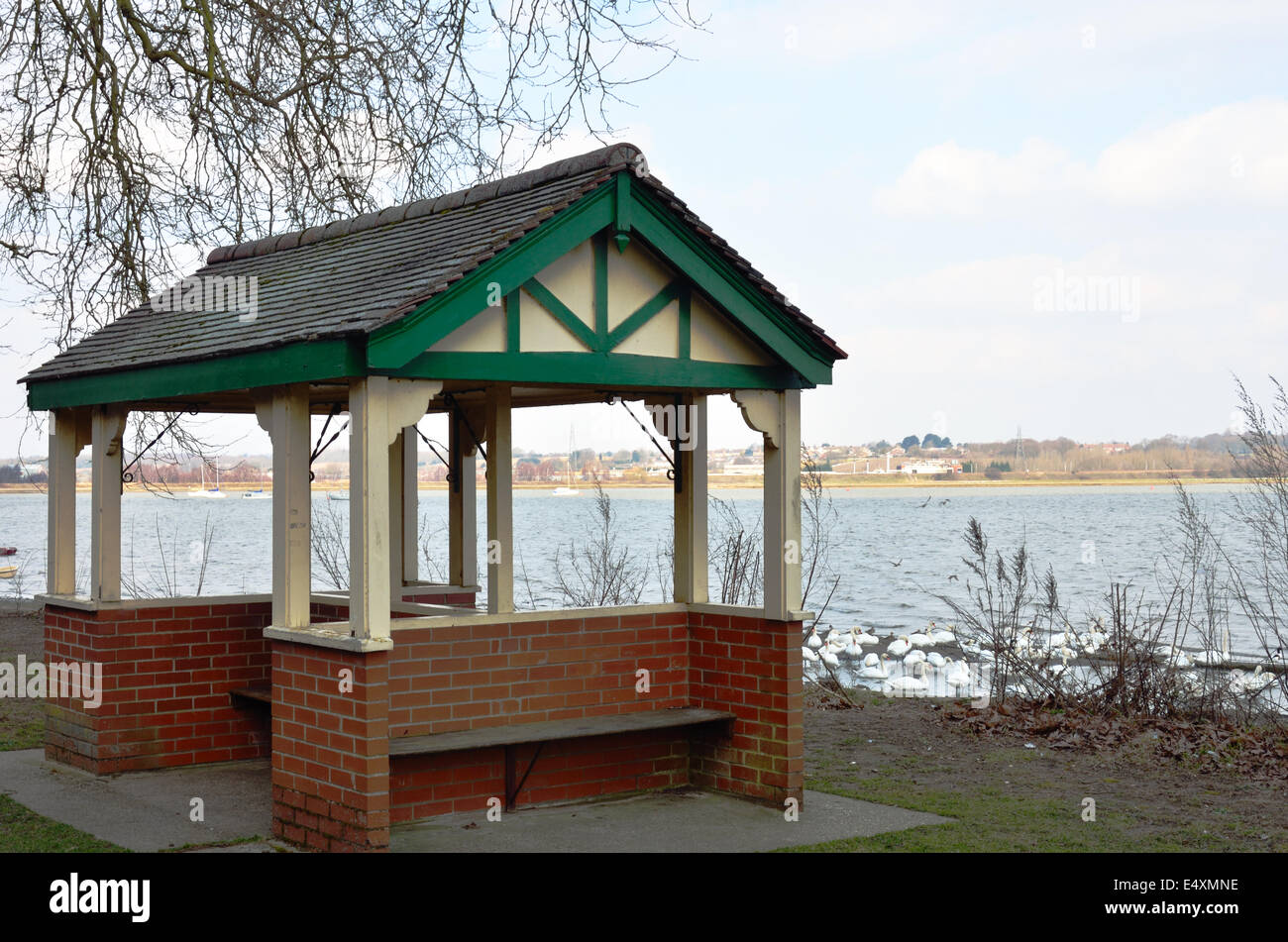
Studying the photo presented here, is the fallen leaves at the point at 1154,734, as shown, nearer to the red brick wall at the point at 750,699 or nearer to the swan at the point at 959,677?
the red brick wall at the point at 750,699

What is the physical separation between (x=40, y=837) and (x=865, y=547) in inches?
1909

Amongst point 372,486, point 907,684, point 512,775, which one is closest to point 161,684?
point 512,775

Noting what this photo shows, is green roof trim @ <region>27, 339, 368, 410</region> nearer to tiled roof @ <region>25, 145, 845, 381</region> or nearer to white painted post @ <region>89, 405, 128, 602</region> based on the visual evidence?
tiled roof @ <region>25, 145, 845, 381</region>

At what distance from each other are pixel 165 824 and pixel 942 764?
567 centimetres

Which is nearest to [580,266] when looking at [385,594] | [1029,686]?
[385,594]

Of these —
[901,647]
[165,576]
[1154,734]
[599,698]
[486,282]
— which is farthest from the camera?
[901,647]

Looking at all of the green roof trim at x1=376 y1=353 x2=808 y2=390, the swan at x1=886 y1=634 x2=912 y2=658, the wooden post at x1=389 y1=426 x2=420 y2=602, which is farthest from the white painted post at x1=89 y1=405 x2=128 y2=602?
the swan at x1=886 y1=634 x2=912 y2=658

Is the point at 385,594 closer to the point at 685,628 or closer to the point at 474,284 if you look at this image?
Answer: the point at 474,284

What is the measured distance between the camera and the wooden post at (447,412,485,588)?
1089 cm

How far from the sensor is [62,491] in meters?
10.2

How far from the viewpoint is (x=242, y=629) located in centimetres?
1023

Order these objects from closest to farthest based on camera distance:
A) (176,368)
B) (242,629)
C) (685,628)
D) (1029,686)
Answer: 1. (176,368)
2. (685,628)
3. (242,629)
4. (1029,686)

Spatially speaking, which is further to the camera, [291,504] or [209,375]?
[209,375]

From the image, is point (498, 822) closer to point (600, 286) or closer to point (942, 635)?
point (600, 286)
